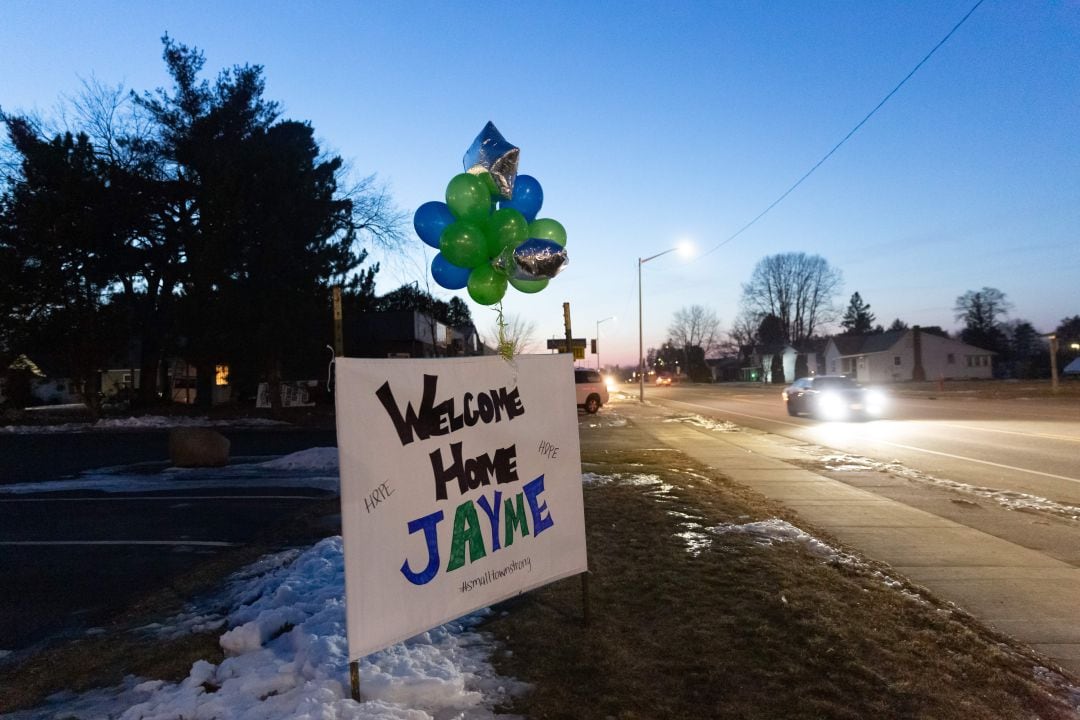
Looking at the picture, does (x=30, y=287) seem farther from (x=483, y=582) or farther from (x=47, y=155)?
(x=483, y=582)

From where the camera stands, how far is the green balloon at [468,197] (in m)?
4.64

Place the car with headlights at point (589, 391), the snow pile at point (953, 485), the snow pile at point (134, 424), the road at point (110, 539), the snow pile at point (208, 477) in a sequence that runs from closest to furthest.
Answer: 1. the road at point (110, 539)
2. the snow pile at point (953, 485)
3. the snow pile at point (208, 477)
4. the snow pile at point (134, 424)
5. the car with headlights at point (589, 391)

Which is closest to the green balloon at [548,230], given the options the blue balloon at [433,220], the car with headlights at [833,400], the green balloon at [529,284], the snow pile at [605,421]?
the green balloon at [529,284]

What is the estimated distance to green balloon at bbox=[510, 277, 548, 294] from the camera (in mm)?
4747

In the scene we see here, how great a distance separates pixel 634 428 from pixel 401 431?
17941 millimetres

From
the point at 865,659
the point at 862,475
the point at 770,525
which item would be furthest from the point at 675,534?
the point at 862,475

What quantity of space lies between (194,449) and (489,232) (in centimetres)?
1124

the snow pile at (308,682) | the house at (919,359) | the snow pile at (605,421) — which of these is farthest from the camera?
the house at (919,359)

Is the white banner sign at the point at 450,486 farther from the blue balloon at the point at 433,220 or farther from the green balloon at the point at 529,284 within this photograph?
the blue balloon at the point at 433,220

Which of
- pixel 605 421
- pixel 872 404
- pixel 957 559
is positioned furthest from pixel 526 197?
pixel 872 404

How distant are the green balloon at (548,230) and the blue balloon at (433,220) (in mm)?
570

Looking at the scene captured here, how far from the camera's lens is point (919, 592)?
17.0 feet

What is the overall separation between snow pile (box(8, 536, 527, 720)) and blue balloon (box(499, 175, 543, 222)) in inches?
115

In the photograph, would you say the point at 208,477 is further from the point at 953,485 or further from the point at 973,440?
the point at 973,440
